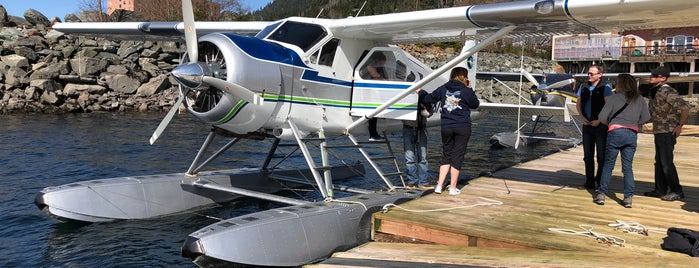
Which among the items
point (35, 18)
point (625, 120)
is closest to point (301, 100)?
point (625, 120)

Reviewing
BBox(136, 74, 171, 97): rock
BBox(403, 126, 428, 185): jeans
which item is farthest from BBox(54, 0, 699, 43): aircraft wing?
BBox(136, 74, 171, 97): rock

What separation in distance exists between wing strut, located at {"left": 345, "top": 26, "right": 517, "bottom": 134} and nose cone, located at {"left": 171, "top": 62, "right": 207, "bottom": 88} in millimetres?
2560

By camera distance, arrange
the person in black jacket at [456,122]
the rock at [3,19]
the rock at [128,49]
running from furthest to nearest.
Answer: the rock at [3,19]
the rock at [128,49]
the person in black jacket at [456,122]

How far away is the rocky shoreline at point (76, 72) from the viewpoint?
23.5 meters

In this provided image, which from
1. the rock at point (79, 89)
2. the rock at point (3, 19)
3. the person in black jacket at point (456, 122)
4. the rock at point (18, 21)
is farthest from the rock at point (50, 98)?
the person in black jacket at point (456, 122)

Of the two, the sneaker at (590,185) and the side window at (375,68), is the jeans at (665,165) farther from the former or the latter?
the side window at (375,68)

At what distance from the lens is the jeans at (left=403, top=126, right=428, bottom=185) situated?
804 centimetres

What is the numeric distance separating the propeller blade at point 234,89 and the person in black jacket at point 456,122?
2274mm

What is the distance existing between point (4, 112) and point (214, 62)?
1989 cm

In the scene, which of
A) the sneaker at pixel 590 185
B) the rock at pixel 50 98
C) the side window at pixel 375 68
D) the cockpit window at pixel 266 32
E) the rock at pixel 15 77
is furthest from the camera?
the rock at pixel 15 77

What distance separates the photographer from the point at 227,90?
19.5 feet

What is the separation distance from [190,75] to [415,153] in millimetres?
3607

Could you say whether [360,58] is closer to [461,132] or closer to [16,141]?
[461,132]

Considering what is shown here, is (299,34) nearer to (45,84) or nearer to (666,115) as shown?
(666,115)
